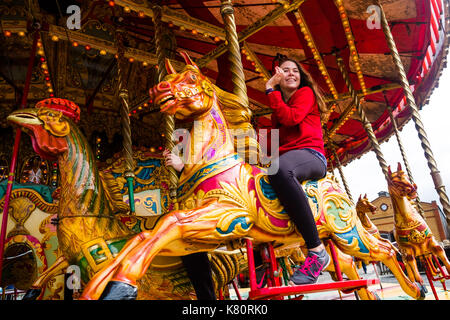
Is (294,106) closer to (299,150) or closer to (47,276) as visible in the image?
(299,150)

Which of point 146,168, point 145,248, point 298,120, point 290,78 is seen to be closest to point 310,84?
point 290,78

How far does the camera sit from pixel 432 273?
4547mm

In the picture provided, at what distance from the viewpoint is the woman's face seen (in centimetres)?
233

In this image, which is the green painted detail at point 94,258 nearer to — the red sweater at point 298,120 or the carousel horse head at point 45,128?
the carousel horse head at point 45,128

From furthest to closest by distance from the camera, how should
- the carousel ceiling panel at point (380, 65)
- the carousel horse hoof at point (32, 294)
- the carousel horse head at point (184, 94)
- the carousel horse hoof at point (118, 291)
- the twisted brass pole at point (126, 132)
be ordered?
the carousel ceiling panel at point (380, 65)
the twisted brass pole at point (126, 132)
the carousel horse hoof at point (32, 294)
the carousel horse head at point (184, 94)
the carousel horse hoof at point (118, 291)

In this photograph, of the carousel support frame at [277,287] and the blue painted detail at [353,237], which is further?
the blue painted detail at [353,237]

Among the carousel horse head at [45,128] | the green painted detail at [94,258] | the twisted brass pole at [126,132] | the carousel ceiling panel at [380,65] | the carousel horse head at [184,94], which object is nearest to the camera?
the carousel horse head at [184,94]

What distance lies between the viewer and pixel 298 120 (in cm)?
210

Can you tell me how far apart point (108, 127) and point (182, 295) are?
16.8ft

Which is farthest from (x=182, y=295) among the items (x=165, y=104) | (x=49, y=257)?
(x=49, y=257)

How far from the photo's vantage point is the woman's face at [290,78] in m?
2.33

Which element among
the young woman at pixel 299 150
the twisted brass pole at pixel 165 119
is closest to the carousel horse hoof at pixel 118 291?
the young woman at pixel 299 150

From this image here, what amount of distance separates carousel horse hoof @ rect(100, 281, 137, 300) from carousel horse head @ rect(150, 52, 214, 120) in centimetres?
100
